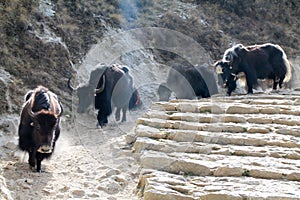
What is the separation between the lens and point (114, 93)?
39.1 feet

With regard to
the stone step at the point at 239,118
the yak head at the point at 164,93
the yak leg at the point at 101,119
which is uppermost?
the yak head at the point at 164,93

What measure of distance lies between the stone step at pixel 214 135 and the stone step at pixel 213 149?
18cm

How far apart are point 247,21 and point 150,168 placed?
707 inches

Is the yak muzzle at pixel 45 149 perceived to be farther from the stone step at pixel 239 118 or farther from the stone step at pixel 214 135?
the stone step at pixel 239 118

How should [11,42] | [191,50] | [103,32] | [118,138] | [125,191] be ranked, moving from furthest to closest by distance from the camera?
1. [191,50]
2. [103,32]
3. [11,42]
4. [118,138]
5. [125,191]

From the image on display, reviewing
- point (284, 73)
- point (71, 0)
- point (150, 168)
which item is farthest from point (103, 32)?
point (150, 168)

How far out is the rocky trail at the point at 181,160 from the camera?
5.68 m

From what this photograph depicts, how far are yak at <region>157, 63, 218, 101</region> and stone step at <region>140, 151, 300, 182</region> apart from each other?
6.33 m

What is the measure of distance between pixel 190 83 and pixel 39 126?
7.07 meters

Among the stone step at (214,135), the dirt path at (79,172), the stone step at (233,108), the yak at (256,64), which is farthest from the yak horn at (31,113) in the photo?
the yak at (256,64)

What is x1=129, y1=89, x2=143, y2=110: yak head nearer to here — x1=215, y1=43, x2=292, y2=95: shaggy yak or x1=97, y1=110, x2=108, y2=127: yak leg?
x1=97, y1=110, x2=108, y2=127: yak leg

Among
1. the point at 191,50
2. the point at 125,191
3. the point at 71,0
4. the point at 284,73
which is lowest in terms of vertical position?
the point at 125,191

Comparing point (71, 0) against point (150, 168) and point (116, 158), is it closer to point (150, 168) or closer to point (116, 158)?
point (116, 158)

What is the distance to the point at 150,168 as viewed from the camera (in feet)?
21.2
